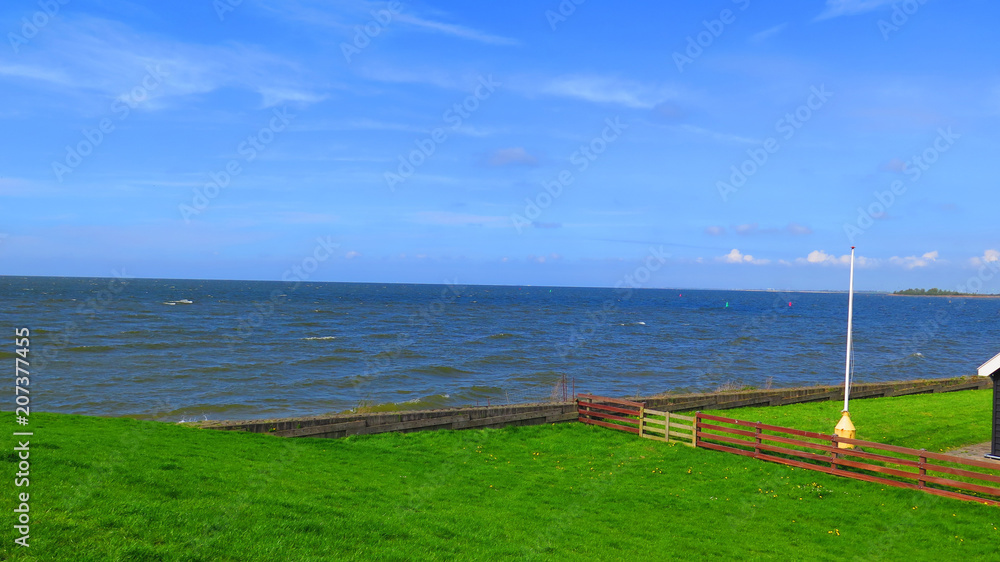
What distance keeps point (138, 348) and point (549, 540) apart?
44321mm

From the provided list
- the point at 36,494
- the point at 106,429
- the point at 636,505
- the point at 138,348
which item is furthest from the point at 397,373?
the point at 36,494

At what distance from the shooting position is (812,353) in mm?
57656

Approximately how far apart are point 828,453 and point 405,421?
460 inches

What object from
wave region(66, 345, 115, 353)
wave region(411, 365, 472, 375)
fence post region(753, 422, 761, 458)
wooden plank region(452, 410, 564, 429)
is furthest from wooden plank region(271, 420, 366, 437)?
wave region(66, 345, 115, 353)

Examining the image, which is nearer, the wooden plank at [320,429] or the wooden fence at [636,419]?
the wooden plank at [320,429]

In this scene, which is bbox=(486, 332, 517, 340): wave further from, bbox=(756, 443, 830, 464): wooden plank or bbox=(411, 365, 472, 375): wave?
bbox=(756, 443, 830, 464): wooden plank

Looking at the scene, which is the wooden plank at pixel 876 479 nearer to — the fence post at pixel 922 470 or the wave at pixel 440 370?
the fence post at pixel 922 470

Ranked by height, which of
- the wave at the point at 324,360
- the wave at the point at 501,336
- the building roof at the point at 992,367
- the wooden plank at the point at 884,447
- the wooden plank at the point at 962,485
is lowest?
the wave at the point at 324,360

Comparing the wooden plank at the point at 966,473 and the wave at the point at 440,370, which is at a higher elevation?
the wooden plank at the point at 966,473

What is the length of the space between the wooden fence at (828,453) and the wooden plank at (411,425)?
185 inches

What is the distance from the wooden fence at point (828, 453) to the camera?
14133 mm

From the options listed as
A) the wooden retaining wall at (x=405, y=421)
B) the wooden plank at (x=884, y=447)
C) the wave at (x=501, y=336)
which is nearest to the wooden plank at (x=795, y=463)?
the wooden plank at (x=884, y=447)

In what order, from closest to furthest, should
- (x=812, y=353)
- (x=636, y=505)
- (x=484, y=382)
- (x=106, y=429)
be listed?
(x=636, y=505) < (x=106, y=429) < (x=484, y=382) < (x=812, y=353)

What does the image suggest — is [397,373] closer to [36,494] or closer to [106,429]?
[106,429]
